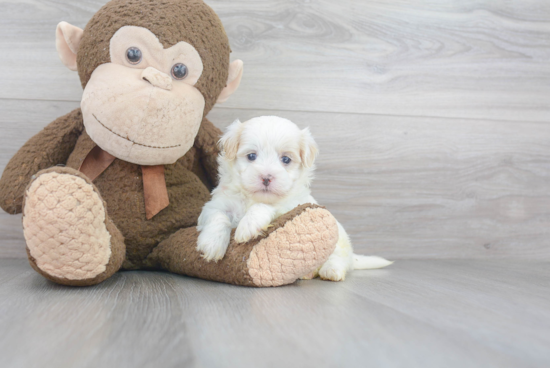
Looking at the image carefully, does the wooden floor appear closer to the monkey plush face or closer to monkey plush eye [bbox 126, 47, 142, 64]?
the monkey plush face

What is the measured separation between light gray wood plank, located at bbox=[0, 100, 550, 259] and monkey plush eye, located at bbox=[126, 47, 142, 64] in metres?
0.50

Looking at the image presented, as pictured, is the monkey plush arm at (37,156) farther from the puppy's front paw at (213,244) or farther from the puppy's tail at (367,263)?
the puppy's tail at (367,263)

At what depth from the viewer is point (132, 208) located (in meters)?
1.05

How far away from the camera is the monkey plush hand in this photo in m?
0.78

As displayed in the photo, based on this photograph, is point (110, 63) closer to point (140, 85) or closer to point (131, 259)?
point (140, 85)

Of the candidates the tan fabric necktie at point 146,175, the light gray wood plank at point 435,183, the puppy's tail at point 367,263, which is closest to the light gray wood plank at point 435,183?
the light gray wood plank at point 435,183

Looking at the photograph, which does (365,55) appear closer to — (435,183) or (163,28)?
(435,183)

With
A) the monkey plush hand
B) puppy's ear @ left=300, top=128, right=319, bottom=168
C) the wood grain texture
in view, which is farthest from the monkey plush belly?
puppy's ear @ left=300, top=128, right=319, bottom=168

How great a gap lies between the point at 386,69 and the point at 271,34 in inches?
16.1

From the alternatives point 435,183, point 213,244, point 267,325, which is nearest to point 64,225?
point 213,244

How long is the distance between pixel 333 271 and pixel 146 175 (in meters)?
0.50

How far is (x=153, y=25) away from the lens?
968mm

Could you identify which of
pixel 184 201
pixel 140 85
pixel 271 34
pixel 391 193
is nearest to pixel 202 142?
pixel 184 201

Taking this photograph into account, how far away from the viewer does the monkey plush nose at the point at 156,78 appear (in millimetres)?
946
